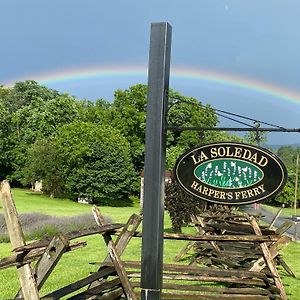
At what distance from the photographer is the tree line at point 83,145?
155 ft

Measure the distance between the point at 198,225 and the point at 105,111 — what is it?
48.4 metres

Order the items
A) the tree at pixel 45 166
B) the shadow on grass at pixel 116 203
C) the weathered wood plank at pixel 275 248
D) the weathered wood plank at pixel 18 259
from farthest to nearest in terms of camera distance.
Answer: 1. the shadow on grass at pixel 116 203
2. the tree at pixel 45 166
3. the weathered wood plank at pixel 275 248
4. the weathered wood plank at pixel 18 259

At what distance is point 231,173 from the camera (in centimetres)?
464

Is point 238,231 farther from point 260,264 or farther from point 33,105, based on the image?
point 33,105

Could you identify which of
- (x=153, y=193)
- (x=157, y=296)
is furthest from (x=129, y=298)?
(x=153, y=193)

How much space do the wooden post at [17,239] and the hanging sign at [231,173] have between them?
5.33ft

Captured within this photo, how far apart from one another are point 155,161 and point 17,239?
4.83 feet

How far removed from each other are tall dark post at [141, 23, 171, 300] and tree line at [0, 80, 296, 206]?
33.9 m

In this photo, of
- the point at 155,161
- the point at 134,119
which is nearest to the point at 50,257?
the point at 155,161

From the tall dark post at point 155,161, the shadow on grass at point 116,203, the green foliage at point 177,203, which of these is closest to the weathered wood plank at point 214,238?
the tall dark post at point 155,161

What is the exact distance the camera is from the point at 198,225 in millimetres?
10805

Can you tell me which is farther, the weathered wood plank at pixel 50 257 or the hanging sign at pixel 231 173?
the hanging sign at pixel 231 173

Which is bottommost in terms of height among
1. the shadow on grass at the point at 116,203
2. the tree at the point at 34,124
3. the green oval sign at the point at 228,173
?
the shadow on grass at the point at 116,203

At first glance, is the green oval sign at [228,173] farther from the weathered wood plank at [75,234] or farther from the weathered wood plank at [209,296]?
the weathered wood plank at [209,296]
